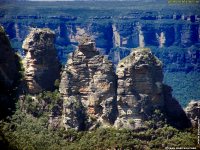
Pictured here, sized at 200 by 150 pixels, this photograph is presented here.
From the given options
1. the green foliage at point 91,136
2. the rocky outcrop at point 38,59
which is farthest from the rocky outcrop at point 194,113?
the rocky outcrop at point 38,59

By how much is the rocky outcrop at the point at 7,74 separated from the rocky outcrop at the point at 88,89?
1.73 metres

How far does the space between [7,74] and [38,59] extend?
128 centimetres

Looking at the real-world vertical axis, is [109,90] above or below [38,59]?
below

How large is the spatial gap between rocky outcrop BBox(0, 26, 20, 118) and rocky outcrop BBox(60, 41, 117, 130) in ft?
5.67

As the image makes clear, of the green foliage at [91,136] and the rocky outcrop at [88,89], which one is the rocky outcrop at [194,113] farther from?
the rocky outcrop at [88,89]

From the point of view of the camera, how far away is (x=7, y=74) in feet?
87.0

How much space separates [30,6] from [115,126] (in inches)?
656

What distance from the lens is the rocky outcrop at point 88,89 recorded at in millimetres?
25266

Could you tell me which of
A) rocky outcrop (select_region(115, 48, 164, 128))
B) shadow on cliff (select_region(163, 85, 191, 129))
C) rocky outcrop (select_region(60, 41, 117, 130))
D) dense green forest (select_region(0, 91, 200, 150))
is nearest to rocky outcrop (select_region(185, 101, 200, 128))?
shadow on cliff (select_region(163, 85, 191, 129))

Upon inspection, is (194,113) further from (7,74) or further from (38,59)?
(7,74)

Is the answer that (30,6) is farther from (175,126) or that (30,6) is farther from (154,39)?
(175,126)

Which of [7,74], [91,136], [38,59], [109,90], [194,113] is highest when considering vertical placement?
[38,59]

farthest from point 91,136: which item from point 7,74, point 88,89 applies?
point 7,74

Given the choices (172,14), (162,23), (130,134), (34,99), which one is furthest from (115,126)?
(162,23)
